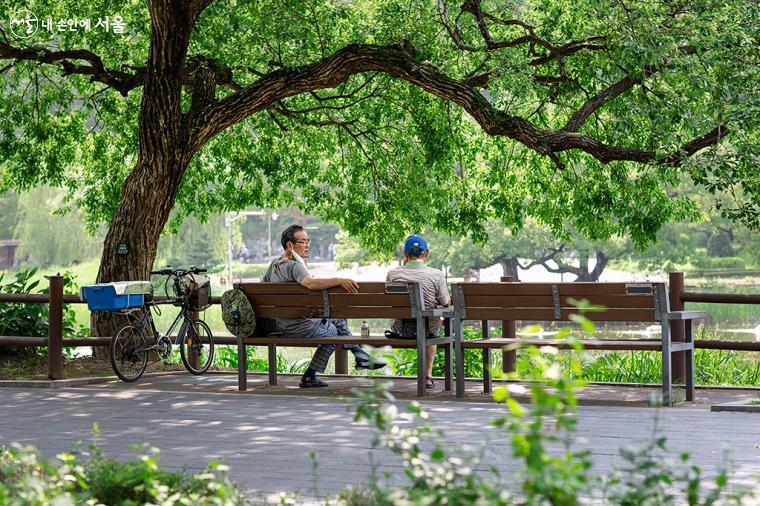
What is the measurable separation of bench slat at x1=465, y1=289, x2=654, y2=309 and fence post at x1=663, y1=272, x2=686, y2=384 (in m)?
1.30

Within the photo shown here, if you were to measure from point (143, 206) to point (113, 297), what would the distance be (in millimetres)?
2237

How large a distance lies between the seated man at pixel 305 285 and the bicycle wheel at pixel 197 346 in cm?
168

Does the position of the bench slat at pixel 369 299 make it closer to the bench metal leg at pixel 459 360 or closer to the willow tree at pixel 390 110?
the bench metal leg at pixel 459 360

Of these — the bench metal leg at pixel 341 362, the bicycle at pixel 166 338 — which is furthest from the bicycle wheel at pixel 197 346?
the bench metal leg at pixel 341 362

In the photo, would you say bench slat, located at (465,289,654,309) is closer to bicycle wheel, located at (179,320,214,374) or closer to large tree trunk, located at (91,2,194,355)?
bicycle wheel, located at (179,320,214,374)

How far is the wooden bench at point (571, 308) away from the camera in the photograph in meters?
8.98

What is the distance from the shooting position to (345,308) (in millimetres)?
10031

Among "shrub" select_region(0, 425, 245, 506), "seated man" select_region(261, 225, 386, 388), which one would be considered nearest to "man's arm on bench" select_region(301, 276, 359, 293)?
"seated man" select_region(261, 225, 386, 388)

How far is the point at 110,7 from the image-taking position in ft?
51.6

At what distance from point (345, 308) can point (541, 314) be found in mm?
1664

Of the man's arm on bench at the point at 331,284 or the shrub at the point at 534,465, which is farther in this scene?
the man's arm on bench at the point at 331,284

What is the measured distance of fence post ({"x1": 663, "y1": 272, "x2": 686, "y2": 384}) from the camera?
33.8 feet

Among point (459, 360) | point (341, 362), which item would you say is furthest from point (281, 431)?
point (341, 362)

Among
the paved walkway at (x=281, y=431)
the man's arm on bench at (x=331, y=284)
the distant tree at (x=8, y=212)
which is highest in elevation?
the distant tree at (x=8, y=212)
